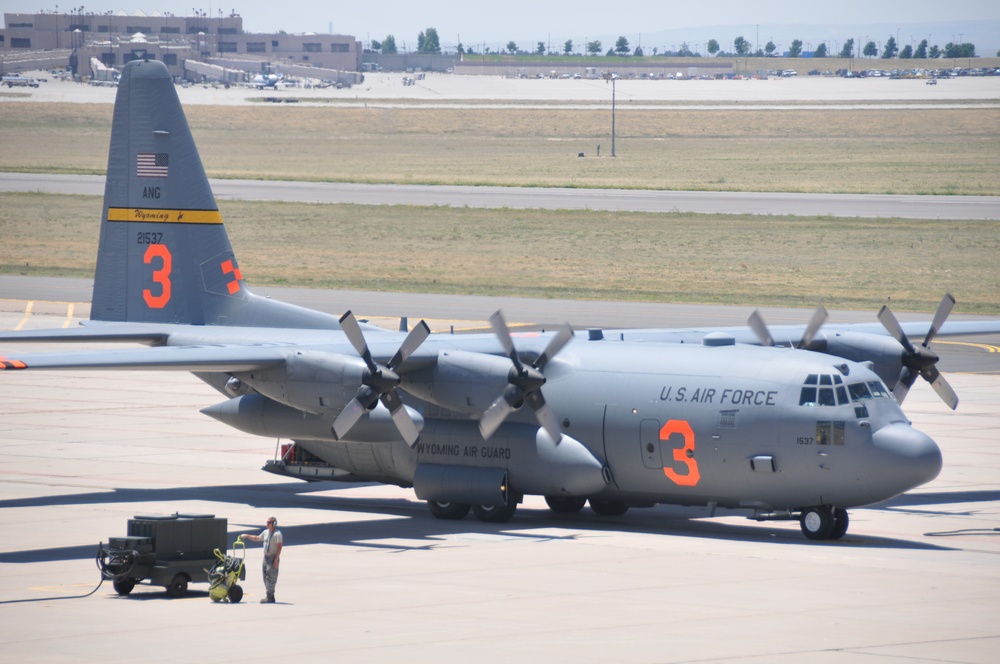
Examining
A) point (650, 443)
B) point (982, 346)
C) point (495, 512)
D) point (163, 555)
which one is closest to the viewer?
point (163, 555)

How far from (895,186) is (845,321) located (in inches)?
2418

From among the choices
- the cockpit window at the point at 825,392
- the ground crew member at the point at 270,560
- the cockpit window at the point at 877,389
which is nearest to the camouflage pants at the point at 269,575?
the ground crew member at the point at 270,560

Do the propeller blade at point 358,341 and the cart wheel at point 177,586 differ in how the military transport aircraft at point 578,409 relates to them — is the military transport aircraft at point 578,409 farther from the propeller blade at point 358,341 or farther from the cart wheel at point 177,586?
the cart wheel at point 177,586

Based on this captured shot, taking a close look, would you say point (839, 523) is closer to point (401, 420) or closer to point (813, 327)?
point (813, 327)

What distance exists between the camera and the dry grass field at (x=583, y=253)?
68.7m

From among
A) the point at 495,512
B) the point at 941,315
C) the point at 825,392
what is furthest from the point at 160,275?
the point at 941,315

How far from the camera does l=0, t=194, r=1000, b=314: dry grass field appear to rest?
225 ft

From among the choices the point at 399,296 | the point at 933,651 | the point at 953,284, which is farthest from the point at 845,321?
the point at 933,651

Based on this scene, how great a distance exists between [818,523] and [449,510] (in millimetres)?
6986

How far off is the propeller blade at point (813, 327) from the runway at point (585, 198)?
61505 mm

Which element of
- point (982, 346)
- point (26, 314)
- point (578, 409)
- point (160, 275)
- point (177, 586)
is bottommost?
point (26, 314)

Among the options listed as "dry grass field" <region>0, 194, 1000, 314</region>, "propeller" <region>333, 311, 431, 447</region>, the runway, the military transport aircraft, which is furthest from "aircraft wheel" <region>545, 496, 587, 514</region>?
the runway

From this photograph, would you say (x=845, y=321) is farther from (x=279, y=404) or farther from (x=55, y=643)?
(x=55, y=643)

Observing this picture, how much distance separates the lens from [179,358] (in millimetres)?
26281
